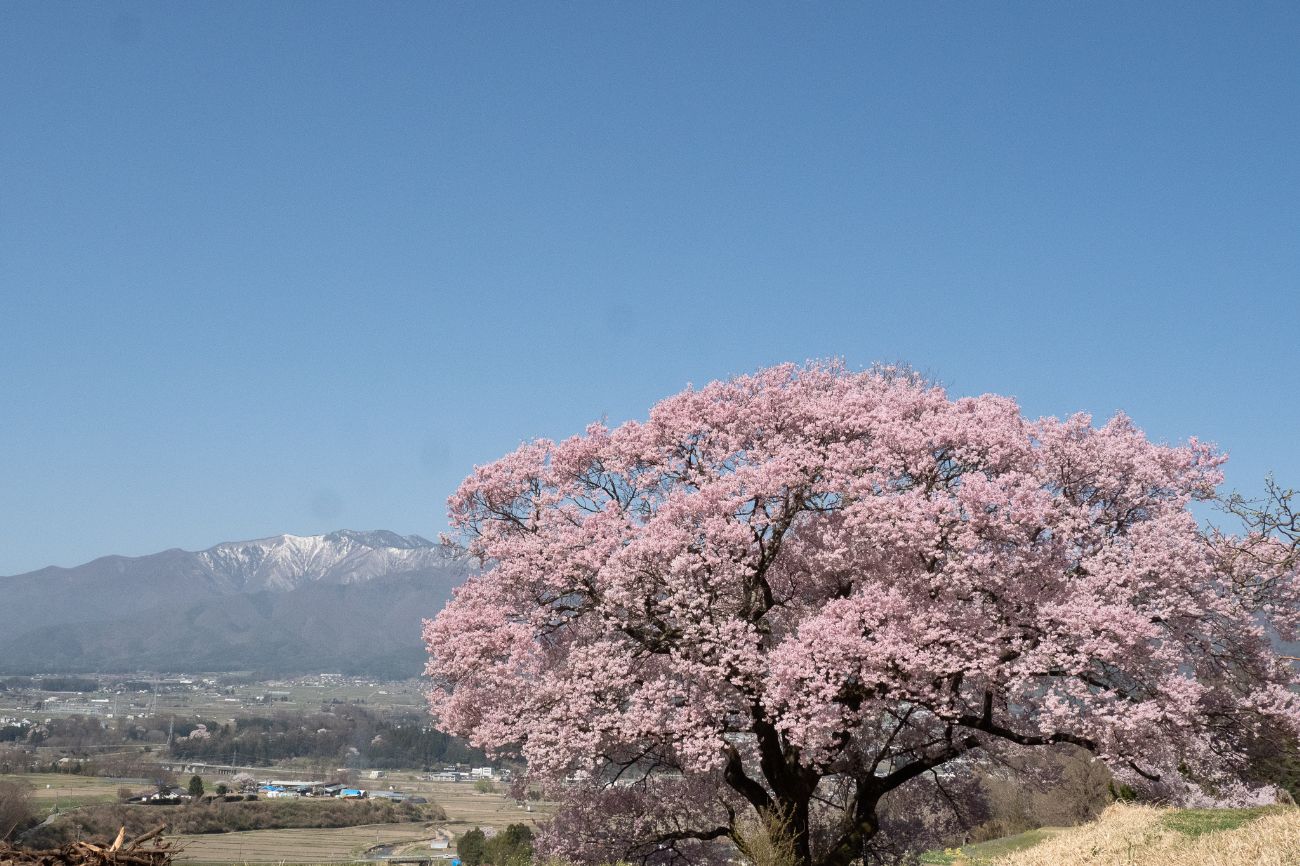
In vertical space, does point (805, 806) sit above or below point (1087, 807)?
above

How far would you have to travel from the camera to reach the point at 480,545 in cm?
2914

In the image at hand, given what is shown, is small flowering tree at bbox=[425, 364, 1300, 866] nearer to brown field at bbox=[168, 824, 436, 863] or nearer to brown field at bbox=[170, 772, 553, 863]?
brown field at bbox=[170, 772, 553, 863]

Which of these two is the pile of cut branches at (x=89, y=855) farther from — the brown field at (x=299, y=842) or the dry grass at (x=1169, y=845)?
the brown field at (x=299, y=842)

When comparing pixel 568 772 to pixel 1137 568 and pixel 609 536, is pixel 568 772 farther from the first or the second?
pixel 1137 568

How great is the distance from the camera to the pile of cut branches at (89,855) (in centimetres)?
1040

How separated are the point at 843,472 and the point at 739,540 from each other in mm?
2937

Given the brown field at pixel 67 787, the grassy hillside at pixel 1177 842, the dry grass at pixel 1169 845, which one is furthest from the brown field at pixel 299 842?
the dry grass at pixel 1169 845

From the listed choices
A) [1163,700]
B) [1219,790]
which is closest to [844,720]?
[1163,700]

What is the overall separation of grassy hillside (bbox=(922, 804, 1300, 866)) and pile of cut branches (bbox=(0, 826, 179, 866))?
461 inches

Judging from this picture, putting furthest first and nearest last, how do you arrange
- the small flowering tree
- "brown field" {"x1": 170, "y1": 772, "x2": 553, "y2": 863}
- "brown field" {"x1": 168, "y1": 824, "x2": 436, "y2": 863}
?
1. "brown field" {"x1": 168, "y1": 824, "x2": 436, "y2": 863}
2. "brown field" {"x1": 170, "y1": 772, "x2": 553, "y2": 863}
3. the small flowering tree

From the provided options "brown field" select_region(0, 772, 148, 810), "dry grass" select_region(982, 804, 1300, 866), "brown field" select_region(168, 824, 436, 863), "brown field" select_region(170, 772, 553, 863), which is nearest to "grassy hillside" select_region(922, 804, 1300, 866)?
"dry grass" select_region(982, 804, 1300, 866)

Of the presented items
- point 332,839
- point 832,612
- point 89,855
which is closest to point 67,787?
point 332,839

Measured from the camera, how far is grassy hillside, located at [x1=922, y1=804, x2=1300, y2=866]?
41.2ft

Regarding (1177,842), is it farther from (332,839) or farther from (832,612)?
(332,839)
